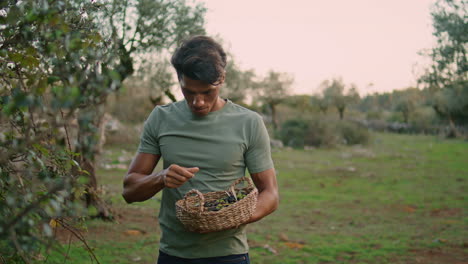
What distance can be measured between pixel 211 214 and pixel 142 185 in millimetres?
446

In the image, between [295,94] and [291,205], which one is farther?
[295,94]

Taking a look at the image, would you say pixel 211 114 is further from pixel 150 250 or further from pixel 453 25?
pixel 453 25

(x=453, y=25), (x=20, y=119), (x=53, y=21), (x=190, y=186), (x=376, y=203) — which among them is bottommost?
(x=376, y=203)

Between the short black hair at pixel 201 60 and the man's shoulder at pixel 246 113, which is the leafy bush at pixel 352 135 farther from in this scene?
the short black hair at pixel 201 60

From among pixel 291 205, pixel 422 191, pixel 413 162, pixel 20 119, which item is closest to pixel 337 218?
pixel 291 205

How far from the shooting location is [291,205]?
11508 mm

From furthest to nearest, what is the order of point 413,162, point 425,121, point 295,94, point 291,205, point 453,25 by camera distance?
point 295,94 → point 425,121 → point 413,162 → point 291,205 → point 453,25

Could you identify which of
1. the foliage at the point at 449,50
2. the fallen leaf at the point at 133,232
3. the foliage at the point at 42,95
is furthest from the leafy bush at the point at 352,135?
the foliage at the point at 42,95

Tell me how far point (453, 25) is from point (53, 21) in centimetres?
1042

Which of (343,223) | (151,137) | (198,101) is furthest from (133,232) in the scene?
(198,101)

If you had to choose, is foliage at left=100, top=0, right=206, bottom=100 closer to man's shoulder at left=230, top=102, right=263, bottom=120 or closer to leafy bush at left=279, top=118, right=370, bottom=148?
man's shoulder at left=230, top=102, right=263, bottom=120

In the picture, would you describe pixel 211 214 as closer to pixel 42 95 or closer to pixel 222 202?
pixel 222 202

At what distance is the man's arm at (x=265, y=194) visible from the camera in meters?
2.55

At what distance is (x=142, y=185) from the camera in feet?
8.20
